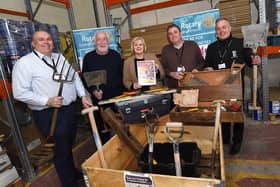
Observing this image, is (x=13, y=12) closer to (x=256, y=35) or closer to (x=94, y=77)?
(x=94, y=77)

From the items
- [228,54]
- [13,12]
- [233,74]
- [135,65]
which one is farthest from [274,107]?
[13,12]

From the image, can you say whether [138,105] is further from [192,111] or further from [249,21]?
[249,21]

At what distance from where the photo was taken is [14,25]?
2.32m

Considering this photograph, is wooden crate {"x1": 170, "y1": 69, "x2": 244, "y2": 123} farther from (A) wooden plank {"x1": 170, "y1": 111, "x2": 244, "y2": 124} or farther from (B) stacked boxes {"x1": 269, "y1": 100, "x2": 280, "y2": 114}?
(B) stacked boxes {"x1": 269, "y1": 100, "x2": 280, "y2": 114}

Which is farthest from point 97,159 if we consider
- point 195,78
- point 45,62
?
point 195,78

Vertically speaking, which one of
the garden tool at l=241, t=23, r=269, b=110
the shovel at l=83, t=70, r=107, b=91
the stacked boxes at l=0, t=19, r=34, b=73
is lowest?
the shovel at l=83, t=70, r=107, b=91

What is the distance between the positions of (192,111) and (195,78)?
0.37m

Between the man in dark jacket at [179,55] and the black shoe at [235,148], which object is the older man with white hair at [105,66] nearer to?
the man in dark jacket at [179,55]

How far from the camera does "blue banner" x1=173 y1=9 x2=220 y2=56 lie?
3.24 m

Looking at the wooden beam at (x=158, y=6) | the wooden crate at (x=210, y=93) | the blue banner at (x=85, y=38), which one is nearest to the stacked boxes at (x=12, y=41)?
the blue banner at (x=85, y=38)

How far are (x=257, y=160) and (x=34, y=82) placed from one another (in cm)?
217

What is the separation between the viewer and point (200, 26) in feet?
10.9

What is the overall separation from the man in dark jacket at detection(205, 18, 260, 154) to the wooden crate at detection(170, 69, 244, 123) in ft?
0.78

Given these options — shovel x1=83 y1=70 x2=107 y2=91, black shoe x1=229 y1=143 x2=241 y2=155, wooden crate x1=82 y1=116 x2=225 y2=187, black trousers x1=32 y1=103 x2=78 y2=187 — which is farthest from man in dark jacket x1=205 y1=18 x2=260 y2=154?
black trousers x1=32 y1=103 x2=78 y2=187
